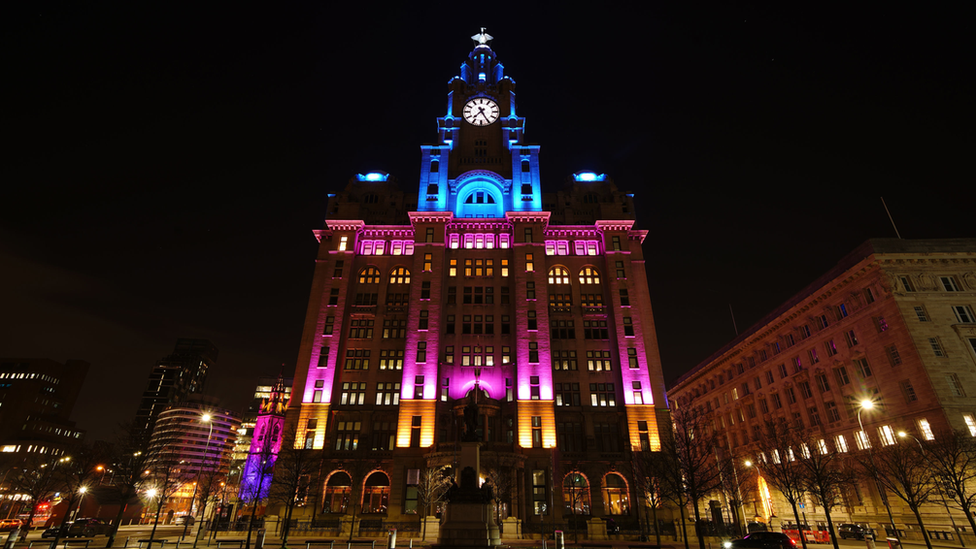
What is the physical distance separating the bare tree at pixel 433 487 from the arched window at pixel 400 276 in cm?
2906

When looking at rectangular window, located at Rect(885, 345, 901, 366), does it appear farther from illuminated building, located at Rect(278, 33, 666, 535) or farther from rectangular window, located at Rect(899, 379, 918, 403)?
illuminated building, located at Rect(278, 33, 666, 535)

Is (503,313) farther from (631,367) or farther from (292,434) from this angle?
(292,434)

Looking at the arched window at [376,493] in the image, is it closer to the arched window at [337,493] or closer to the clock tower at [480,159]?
the arched window at [337,493]

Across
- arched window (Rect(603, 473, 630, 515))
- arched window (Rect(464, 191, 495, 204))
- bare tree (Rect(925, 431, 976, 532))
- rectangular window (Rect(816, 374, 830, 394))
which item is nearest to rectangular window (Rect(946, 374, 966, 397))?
bare tree (Rect(925, 431, 976, 532))

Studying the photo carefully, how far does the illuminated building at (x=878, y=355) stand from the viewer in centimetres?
4803

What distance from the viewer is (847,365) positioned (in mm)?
59469

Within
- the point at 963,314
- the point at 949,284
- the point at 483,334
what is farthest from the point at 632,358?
the point at 949,284

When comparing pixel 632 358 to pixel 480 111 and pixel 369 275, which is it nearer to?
pixel 369 275

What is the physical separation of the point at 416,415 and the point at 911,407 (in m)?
54.7

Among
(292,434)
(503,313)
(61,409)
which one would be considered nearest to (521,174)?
(503,313)

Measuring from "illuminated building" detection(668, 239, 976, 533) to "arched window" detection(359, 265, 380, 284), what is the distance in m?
62.6

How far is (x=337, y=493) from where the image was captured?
58875 millimetres

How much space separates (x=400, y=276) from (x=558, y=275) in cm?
2474

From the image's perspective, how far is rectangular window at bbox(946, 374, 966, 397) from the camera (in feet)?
153
